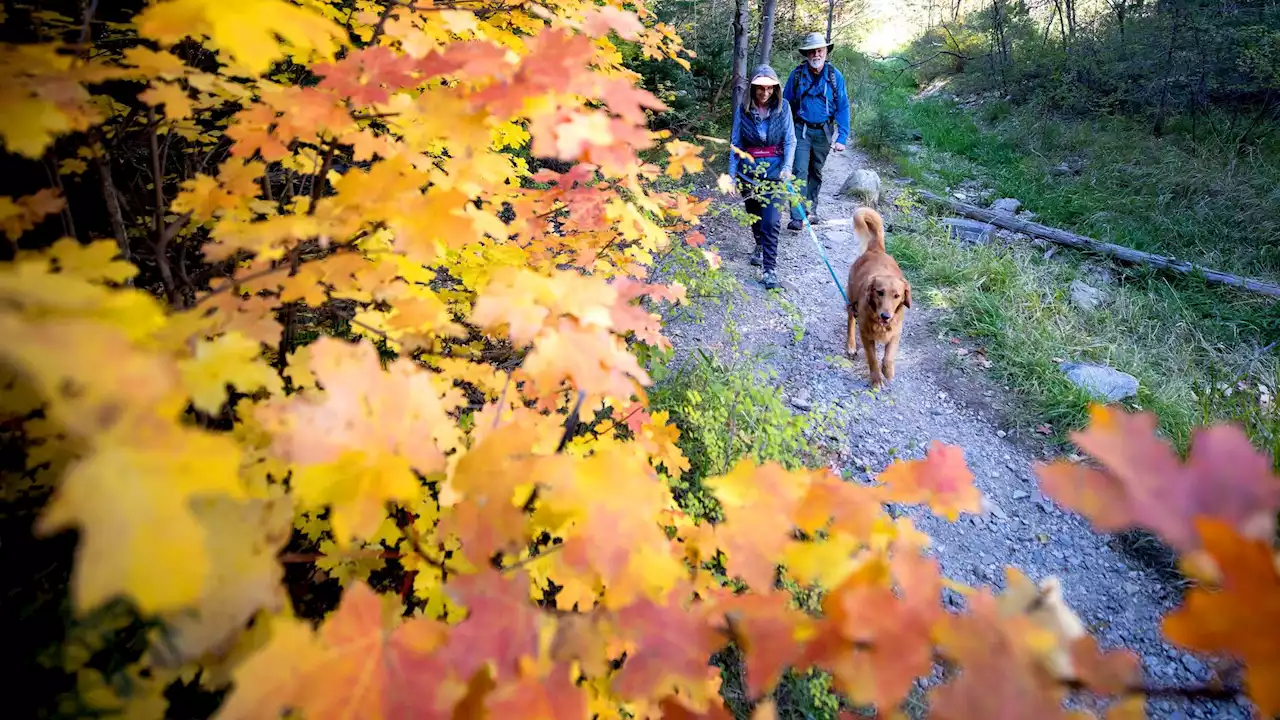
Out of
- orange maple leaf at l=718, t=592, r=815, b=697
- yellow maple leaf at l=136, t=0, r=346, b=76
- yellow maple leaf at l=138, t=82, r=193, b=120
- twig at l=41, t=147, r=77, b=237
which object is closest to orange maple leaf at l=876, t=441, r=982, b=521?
orange maple leaf at l=718, t=592, r=815, b=697

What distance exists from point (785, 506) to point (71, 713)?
4.30 ft

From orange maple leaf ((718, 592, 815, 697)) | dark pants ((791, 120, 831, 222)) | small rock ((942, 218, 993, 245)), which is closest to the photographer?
orange maple leaf ((718, 592, 815, 697))

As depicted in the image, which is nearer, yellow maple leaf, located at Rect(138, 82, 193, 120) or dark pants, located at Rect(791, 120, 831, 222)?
yellow maple leaf, located at Rect(138, 82, 193, 120)

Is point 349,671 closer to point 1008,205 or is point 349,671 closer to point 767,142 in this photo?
point 767,142

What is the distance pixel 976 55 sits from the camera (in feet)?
45.3

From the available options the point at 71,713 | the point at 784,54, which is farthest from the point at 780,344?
the point at 784,54

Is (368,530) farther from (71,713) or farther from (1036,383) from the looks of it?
(1036,383)

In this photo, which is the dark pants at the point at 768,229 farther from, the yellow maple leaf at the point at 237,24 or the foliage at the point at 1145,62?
the foliage at the point at 1145,62

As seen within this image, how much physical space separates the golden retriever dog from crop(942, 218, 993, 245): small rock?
10.0 ft

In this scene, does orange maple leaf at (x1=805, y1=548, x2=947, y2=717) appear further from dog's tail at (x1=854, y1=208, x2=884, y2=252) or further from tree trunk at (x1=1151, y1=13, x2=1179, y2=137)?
tree trunk at (x1=1151, y1=13, x2=1179, y2=137)

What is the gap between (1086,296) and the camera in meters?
5.70

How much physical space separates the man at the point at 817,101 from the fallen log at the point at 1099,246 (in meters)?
2.75

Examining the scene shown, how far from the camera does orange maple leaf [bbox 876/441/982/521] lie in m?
1.09

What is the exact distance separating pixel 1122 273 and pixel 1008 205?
231 cm
